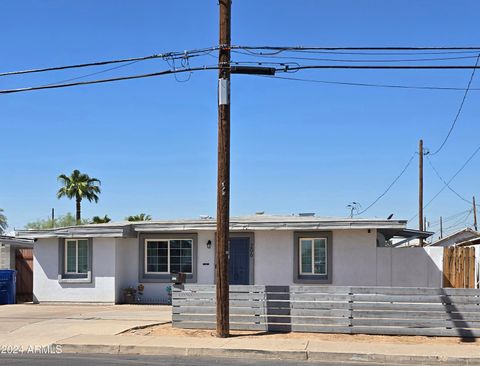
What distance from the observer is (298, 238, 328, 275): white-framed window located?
70.9 ft

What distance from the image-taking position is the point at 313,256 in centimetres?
2177

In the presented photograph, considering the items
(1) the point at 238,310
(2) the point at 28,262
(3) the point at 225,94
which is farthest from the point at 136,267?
(3) the point at 225,94

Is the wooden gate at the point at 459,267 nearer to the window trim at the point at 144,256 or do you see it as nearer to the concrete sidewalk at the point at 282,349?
the concrete sidewalk at the point at 282,349

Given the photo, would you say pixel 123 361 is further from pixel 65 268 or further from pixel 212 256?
pixel 65 268

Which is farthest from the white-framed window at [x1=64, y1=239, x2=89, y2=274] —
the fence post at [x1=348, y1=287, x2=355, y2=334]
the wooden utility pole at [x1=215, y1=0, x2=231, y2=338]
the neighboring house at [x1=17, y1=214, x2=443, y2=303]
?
the fence post at [x1=348, y1=287, x2=355, y2=334]

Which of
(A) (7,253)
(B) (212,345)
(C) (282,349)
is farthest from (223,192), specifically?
(A) (7,253)

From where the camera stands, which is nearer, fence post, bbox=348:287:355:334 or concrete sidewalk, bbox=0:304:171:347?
fence post, bbox=348:287:355:334

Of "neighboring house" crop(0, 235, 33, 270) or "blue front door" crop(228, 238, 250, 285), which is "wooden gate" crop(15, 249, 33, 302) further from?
"blue front door" crop(228, 238, 250, 285)

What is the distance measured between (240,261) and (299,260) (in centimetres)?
204

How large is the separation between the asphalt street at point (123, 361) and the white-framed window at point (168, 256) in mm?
10098

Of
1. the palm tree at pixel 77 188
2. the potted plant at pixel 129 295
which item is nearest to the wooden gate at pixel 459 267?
the potted plant at pixel 129 295

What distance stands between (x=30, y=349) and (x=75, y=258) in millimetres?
10082

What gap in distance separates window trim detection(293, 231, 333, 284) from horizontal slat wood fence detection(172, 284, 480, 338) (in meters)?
6.65

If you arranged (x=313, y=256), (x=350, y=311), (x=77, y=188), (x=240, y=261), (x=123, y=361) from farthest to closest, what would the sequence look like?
(x=77, y=188)
(x=240, y=261)
(x=313, y=256)
(x=350, y=311)
(x=123, y=361)
